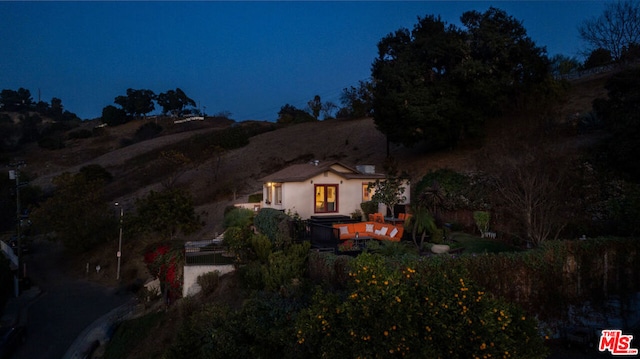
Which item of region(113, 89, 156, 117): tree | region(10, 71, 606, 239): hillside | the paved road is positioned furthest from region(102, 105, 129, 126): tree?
the paved road

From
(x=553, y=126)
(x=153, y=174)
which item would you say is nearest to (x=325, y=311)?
(x=553, y=126)

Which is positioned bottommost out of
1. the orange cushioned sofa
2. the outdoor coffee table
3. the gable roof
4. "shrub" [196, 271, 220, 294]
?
"shrub" [196, 271, 220, 294]

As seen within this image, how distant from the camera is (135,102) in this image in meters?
99.8

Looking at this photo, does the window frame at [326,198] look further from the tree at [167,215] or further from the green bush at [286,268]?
the tree at [167,215]

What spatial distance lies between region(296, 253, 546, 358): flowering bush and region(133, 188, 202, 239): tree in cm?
2042

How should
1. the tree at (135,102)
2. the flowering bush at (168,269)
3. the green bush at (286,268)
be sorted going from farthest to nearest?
the tree at (135,102)
the flowering bush at (168,269)
the green bush at (286,268)

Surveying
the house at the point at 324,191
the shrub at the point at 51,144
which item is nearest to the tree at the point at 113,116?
the shrub at the point at 51,144

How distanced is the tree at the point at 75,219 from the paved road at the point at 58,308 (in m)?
2.72

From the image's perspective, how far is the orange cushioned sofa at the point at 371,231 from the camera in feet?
54.4

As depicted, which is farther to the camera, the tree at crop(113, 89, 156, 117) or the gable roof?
the tree at crop(113, 89, 156, 117)

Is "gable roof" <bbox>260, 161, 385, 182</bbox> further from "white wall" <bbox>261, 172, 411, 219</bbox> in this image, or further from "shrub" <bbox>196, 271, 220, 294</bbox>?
"shrub" <bbox>196, 271, 220, 294</bbox>

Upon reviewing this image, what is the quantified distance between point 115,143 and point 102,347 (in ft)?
223

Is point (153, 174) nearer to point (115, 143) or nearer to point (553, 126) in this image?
point (115, 143)

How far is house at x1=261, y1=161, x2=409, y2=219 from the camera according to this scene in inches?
Answer: 889
